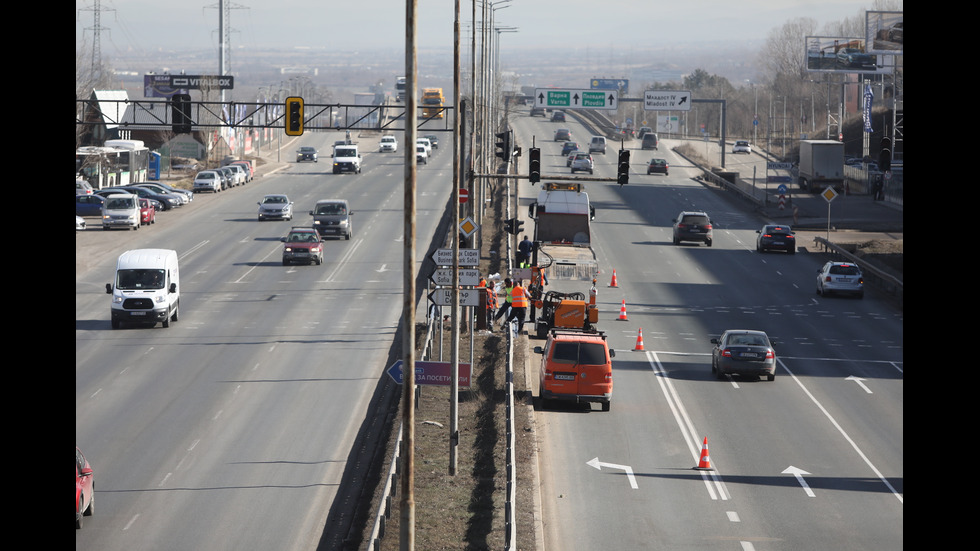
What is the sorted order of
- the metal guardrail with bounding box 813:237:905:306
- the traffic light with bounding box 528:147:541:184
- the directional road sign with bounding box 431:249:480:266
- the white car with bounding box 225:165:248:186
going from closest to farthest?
the directional road sign with bounding box 431:249:480:266 → the traffic light with bounding box 528:147:541:184 → the metal guardrail with bounding box 813:237:905:306 → the white car with bounding box 225:165:248:186

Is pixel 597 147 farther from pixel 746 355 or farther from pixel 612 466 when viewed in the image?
pixel 612 466

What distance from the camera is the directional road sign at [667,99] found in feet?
327

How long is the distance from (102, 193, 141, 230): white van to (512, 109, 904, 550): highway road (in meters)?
25.7

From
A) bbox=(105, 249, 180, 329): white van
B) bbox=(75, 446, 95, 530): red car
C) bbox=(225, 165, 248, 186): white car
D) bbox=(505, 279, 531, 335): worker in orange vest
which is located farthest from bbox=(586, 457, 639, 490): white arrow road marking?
bbox=(225, 165, 248, 186): white car

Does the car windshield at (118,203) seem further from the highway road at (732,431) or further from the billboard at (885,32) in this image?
the billboard at (885,32)

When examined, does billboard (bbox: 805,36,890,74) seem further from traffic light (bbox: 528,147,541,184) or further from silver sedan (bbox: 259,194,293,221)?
traffic light (bbox: 528,147,541,184)

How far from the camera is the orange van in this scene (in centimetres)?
2750

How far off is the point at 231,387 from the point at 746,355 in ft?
41.2

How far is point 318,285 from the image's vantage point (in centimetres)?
4841

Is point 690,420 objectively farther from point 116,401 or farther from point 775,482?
point 116,401

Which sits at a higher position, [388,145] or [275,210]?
[388,145]

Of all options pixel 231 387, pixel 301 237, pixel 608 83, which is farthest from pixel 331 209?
pixel 608 83

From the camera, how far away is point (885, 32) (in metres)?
97.2
